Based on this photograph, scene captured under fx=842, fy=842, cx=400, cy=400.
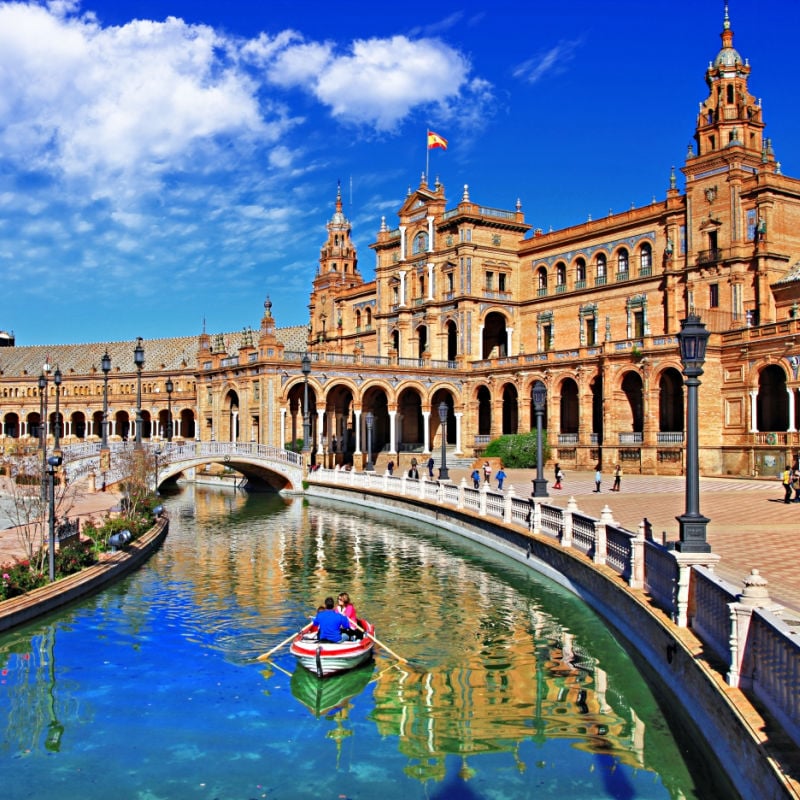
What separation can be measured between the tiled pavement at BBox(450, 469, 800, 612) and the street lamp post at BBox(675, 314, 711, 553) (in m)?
1.36

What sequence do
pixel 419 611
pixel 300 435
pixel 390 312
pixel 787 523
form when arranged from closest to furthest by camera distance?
pixel 419 611, pixel 787 523, pixel 300 435, pixel 390 312

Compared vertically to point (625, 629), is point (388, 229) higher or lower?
higher

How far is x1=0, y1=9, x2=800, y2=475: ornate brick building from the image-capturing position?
1654 inches

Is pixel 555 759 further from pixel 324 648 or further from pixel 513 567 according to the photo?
pixel 513 567

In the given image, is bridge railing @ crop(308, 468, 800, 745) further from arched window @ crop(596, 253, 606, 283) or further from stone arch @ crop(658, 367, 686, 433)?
arched window @ crop(596, 253, 606, 283)

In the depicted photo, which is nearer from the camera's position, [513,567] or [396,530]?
[513,567]

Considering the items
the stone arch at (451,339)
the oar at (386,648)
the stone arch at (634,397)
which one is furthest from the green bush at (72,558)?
the stone arch at (451,339)

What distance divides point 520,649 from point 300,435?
4832cm

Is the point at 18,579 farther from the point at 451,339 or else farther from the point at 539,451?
the point at 451,339

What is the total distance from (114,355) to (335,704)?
91.1m

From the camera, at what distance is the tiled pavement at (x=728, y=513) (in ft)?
47.3

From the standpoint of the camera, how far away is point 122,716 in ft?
37.3

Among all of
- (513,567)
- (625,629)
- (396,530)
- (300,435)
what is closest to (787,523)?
(513,567)

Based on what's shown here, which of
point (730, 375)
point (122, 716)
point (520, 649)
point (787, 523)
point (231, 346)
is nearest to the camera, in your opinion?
point (122, 716)
